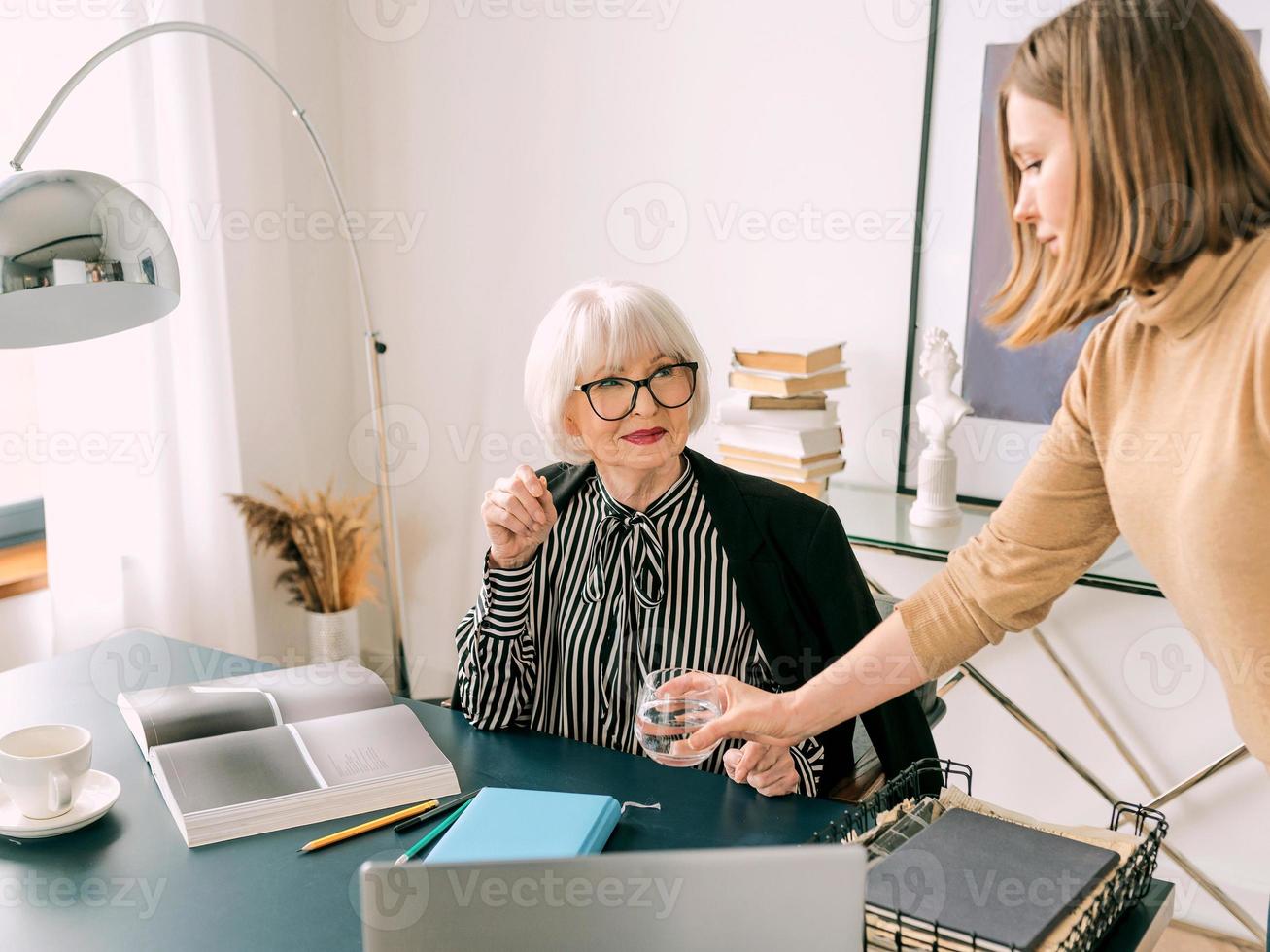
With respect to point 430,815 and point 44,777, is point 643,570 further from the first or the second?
point 44,777

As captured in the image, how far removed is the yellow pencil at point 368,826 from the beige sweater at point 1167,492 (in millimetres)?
588

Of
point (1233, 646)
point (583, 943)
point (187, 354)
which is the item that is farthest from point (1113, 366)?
point (187, 354)

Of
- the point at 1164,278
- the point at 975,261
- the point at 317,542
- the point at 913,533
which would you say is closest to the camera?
the point at 1164,278

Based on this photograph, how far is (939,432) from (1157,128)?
4.40ft

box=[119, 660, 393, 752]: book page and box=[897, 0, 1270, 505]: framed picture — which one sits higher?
box=[897, 0, 1270, 505]: framed picture

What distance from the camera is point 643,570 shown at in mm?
1682

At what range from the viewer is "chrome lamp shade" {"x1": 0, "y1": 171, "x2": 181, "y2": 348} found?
4.17 feet

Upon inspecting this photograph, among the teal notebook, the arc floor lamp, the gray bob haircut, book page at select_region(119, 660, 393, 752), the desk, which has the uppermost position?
the arc floor lamp

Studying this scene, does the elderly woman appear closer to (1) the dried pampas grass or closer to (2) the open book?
(2) the open book

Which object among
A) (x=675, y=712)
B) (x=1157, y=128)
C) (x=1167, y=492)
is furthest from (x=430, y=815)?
(x=1157, y=128)

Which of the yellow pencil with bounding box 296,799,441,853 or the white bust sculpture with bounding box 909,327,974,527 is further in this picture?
the white bust sculpture with bounding box 909,327,974,527

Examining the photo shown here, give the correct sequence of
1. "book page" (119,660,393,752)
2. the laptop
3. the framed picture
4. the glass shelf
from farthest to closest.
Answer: the framed picture → the glass shelf → "book page" (119,660,393,752) → the laptop

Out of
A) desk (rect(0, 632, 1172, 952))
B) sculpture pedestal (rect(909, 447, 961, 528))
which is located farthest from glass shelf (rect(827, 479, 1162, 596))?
desk (rect(0, 632, 1172, 952))

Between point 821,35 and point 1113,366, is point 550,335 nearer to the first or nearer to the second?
point 1113,366
